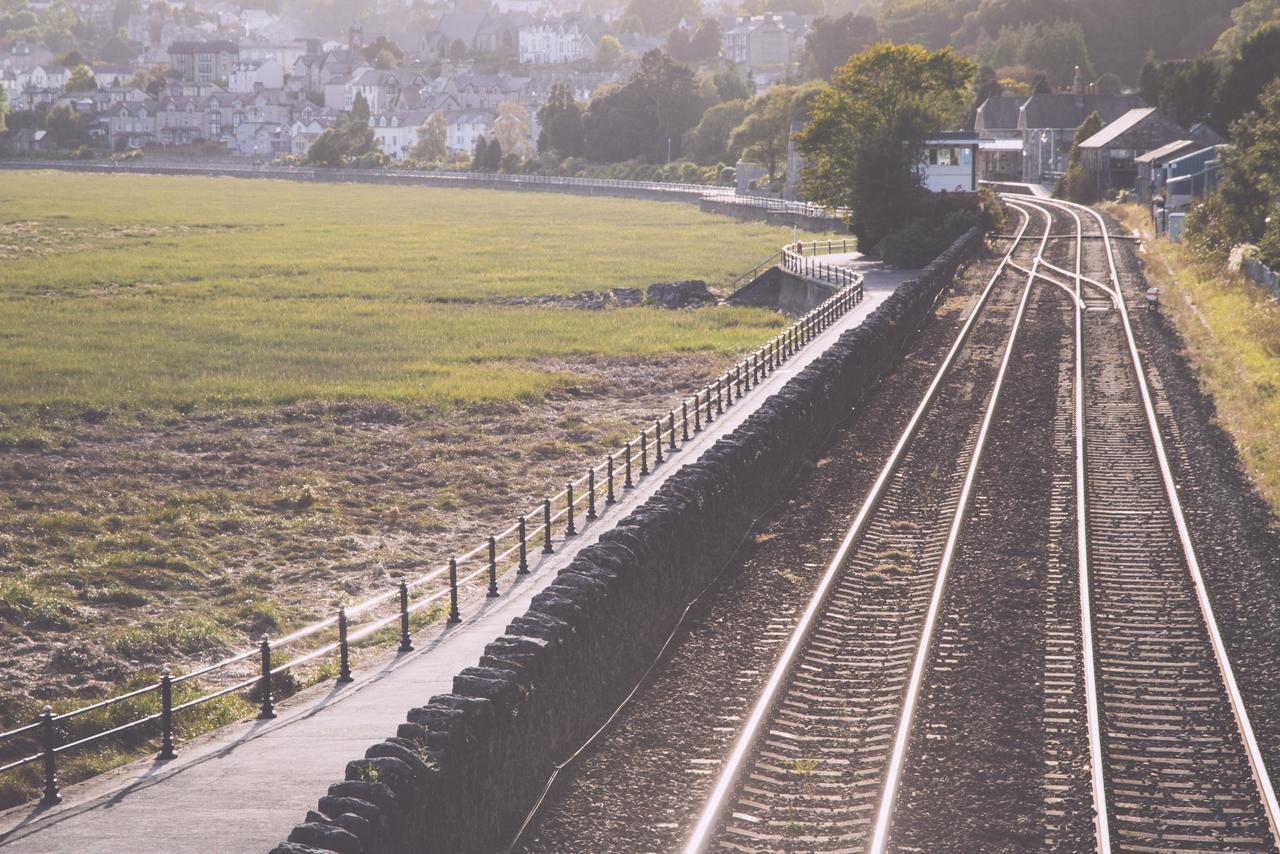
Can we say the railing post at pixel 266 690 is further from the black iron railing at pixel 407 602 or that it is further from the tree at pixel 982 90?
the tree at pixel 982 90

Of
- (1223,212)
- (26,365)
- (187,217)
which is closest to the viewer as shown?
(26,365)

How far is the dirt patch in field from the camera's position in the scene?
66.1 feet

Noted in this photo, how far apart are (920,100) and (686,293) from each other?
1669 cm

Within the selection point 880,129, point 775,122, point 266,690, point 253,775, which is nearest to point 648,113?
point 775,122

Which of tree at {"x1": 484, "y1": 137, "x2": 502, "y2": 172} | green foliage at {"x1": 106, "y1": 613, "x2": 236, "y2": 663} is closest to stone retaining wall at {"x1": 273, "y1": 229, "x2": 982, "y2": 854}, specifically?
green foliage at {"x1": 106, "y1": 613, "x2": 236, "y2": 663}

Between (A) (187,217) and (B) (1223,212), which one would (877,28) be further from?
(B) (1223,212)

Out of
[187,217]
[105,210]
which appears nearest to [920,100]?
[187,217]

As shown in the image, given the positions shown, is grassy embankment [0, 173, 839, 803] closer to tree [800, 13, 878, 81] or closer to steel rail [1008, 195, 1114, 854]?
steel rail [1008, 195, 1114, 854]

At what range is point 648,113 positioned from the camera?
160250 mm

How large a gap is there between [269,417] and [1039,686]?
24.5 m

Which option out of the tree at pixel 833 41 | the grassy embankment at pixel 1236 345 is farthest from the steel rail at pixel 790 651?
the tree at pixel 833 41

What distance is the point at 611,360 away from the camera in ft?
148

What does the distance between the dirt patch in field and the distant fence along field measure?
3.05 metres

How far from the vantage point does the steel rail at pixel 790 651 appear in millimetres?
11672
